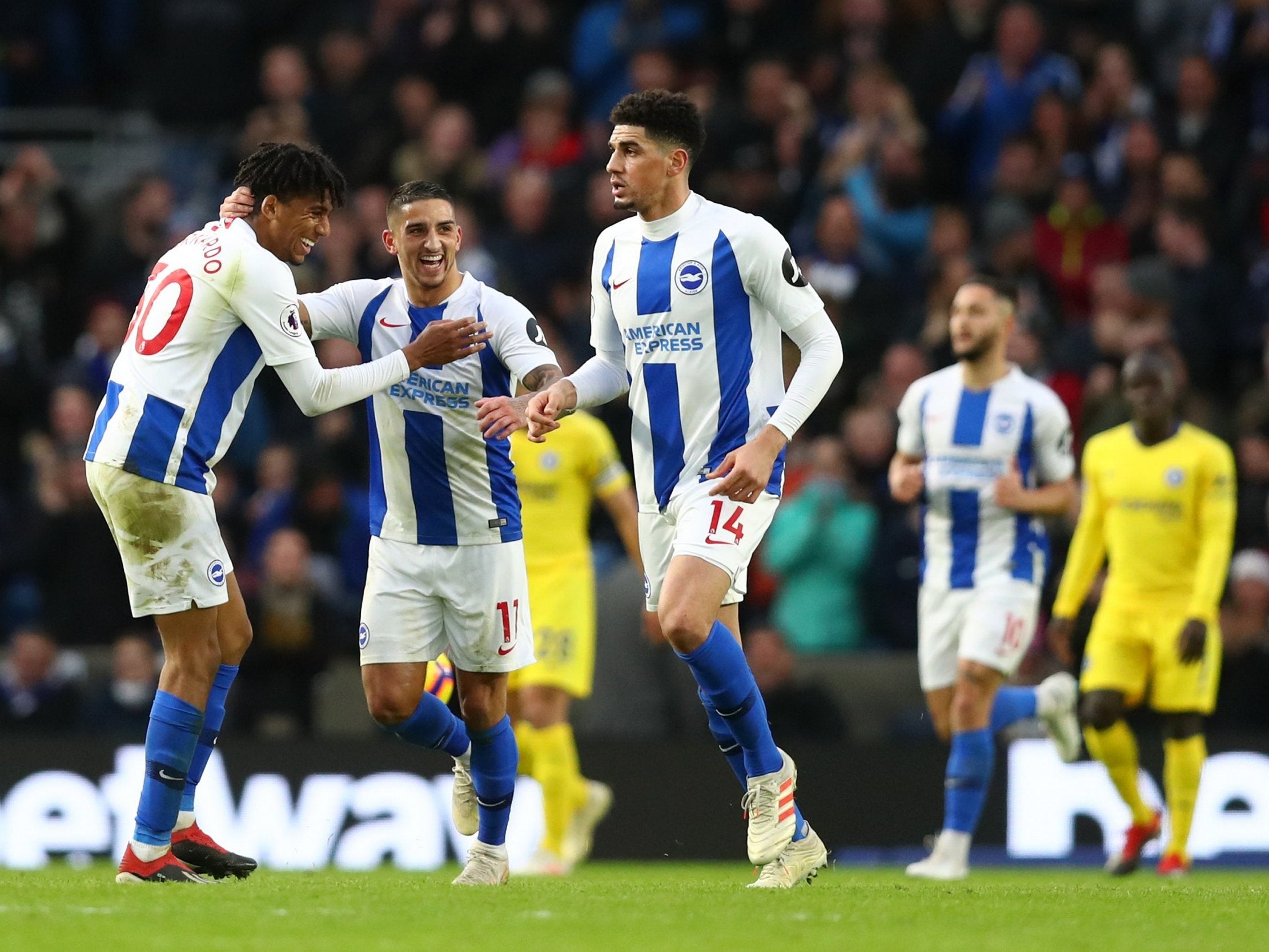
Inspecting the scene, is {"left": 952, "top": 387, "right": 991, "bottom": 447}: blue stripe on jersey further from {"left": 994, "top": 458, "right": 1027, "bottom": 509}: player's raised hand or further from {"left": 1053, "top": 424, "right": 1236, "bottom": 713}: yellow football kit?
{"left": 1053, "top": 424, "right": 1236, "bottom": 713}: yellow football kit

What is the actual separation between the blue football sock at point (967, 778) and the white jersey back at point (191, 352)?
4020mm

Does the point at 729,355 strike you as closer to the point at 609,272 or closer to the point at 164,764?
the point at 609,272

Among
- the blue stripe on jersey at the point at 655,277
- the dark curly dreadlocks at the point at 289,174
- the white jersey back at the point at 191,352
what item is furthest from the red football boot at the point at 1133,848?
the dark curly dreadlocks at the point at 289,174

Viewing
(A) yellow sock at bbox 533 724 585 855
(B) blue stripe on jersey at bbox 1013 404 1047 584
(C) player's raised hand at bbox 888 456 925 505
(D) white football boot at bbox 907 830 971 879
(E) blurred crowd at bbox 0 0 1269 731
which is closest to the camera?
(D) white football boot at bbox 907 830 971 879

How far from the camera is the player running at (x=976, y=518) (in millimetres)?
9602

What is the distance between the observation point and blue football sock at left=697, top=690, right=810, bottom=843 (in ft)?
23.9

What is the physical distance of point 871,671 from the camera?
41.9 ft

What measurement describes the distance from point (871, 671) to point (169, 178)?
815 cm

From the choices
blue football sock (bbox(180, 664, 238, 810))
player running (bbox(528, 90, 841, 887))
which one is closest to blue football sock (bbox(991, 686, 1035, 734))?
player running (bbox(528, 90, 841, 887))

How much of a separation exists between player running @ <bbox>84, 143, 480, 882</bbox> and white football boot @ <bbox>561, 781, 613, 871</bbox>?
397cm

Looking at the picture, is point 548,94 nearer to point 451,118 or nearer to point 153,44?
point 451,118

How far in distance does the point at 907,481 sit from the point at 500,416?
10.8 ft

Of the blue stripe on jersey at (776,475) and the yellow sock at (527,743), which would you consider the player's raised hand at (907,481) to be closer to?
the yellow sock at (527,743)

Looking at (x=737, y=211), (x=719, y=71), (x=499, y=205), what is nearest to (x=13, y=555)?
(x=499, y=205)
